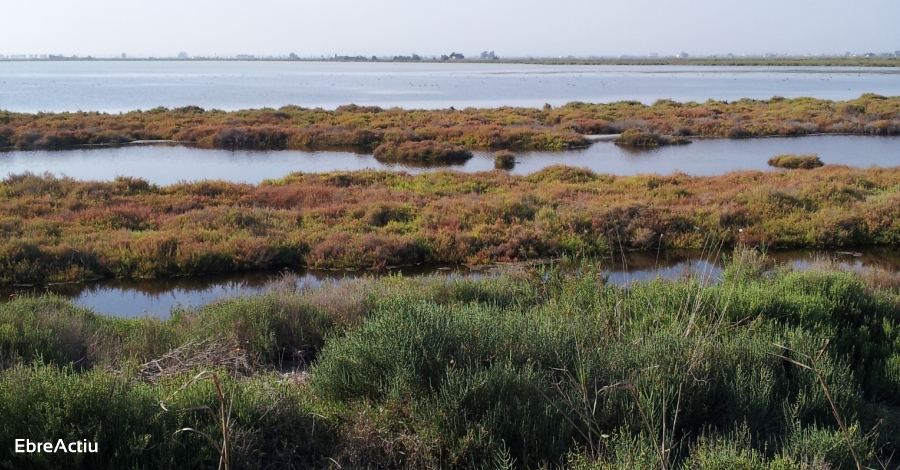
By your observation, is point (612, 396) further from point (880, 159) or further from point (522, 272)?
point (880, 159)

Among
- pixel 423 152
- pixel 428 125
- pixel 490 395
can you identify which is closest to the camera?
pixel 490 395

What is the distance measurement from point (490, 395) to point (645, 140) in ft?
100

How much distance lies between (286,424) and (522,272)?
475cm

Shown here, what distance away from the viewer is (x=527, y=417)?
13.4ft

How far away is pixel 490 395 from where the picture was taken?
4242mm

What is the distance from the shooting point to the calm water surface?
34.3ft

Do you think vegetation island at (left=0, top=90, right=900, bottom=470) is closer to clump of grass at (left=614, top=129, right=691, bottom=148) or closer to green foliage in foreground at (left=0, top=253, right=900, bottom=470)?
green foliage in foreground at (left=0, top=253, right=900, bottom=470)

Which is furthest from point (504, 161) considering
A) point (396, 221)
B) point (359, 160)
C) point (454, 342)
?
point (454, 342)

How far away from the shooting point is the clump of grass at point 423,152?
28281 millimetres

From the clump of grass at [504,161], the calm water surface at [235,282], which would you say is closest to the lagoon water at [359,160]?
the clump of grass at [504,161]

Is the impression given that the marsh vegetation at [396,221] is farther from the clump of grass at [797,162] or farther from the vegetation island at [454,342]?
the clump of grass at [797,162]

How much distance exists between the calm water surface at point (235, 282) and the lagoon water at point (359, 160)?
10.5 m

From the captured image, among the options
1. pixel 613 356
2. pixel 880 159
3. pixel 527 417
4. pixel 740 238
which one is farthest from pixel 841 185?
pixel 527 417

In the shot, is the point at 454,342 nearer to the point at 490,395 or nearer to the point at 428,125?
the point at 490,395
